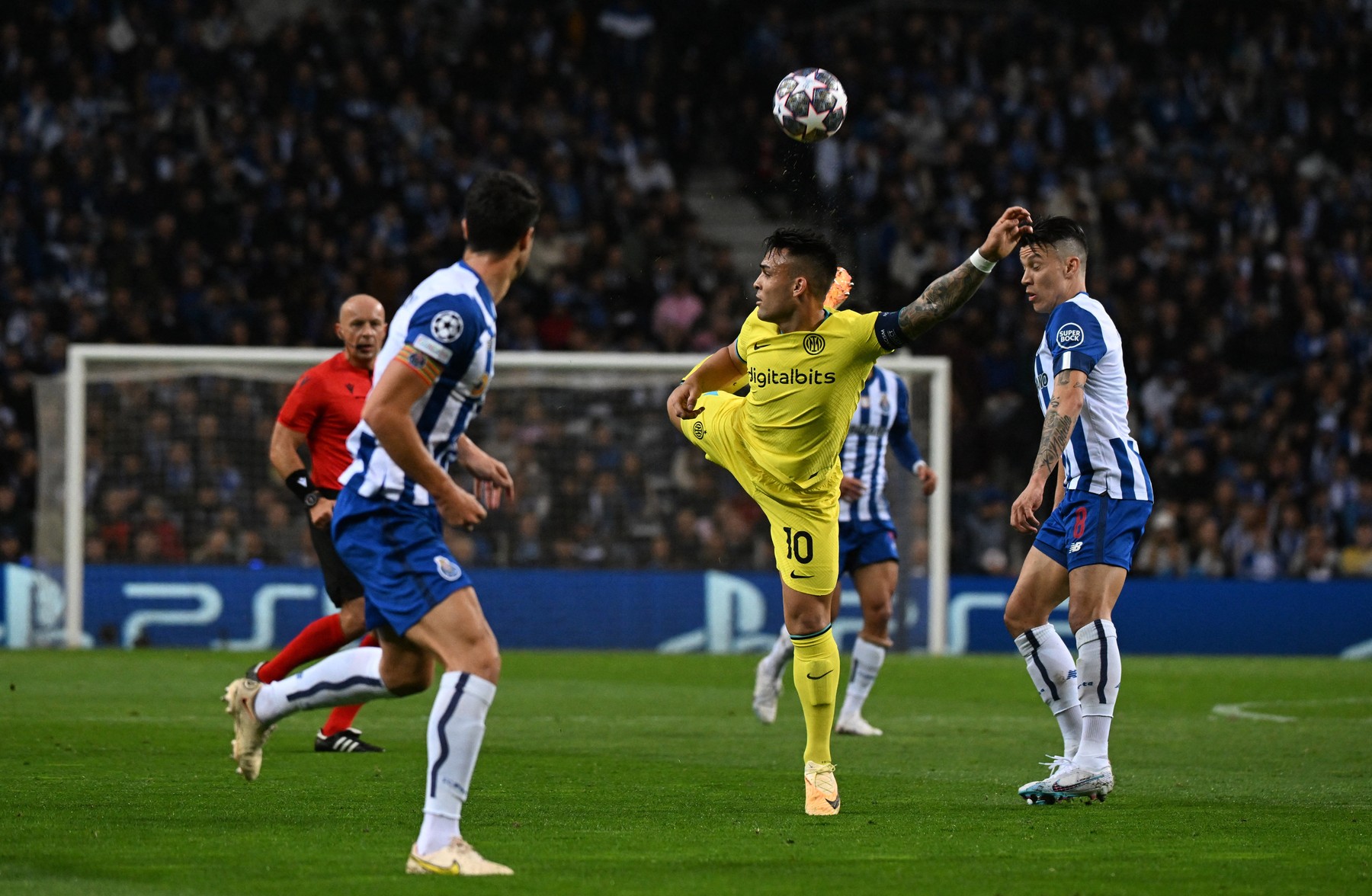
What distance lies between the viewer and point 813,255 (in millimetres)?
7375

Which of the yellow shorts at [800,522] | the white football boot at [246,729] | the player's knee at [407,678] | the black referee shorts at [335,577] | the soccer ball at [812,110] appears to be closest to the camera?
the player's knee at [407,678]

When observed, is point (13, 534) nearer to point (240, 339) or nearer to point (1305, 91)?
point (240, 339)

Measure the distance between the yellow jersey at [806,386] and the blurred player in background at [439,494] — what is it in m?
1.73

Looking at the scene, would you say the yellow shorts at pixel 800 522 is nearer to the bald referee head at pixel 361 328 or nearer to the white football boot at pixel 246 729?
the white football boot at pixel 246 729

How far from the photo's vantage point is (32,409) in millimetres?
19312

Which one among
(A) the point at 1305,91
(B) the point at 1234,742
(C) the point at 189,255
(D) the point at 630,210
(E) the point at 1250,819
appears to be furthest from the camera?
(A) the point at 1305,91

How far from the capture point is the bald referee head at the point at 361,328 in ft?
31.9

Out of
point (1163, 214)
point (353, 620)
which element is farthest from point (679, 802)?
point (1163, 214)

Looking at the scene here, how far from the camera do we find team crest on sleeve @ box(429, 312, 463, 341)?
18.3 ft

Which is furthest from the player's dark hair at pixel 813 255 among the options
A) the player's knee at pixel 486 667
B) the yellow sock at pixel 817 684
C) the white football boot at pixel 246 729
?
the white football boot at pixel 246 729

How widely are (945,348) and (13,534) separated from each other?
10730mm

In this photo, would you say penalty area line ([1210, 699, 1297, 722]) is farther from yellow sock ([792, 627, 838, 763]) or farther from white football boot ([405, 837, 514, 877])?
white football boot ([405, 837, 514, 877])

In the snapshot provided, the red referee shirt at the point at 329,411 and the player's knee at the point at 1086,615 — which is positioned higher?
the red referee shirt at the point at 329,411

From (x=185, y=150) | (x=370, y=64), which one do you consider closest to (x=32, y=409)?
(x=185, y=150)
